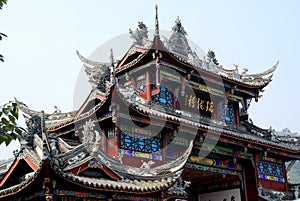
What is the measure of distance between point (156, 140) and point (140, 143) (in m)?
0.73

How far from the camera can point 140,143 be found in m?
14.0

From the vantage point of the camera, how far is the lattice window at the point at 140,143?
1370 centimetres

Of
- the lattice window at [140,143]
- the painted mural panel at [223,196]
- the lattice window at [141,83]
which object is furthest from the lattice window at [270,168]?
A: the lattice window at [141,83]

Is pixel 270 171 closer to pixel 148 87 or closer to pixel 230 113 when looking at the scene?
pixel 230 113

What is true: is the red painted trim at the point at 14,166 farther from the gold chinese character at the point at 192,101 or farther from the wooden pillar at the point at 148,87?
the gold chinese character at the point at 192,101

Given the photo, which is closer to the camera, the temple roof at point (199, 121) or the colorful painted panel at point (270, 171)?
the temple roof at point (199, 121)

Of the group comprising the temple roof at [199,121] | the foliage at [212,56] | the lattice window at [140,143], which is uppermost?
the foliage at [212,56]

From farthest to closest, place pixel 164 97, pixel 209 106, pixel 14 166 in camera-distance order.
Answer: pixel 209 106 < pixel 164 97 < pixel 14 166

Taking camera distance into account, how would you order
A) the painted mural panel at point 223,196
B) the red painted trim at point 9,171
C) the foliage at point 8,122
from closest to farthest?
the foliage at point 8,122
the red painted trim at point 9,171
the painted mural panel at point 223,196

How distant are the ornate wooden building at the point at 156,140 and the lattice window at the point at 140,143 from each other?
0.04 metres

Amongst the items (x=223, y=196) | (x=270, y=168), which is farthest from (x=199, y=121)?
(x=270, y=168)

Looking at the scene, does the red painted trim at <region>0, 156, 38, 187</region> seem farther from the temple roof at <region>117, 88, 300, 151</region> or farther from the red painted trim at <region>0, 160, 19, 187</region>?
the temple roof at <region>117, 88, 300, 151</region>

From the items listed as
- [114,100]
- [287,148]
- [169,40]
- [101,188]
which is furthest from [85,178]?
[287,148]

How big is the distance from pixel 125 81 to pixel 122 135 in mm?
4476
